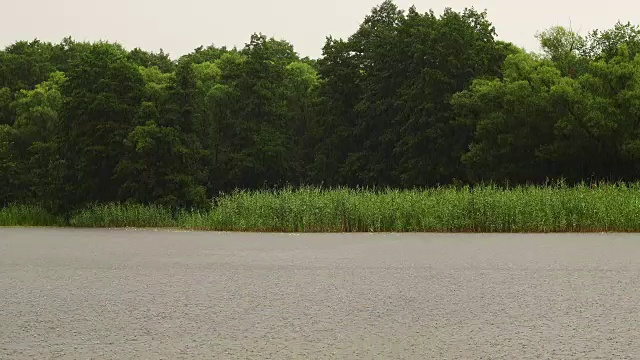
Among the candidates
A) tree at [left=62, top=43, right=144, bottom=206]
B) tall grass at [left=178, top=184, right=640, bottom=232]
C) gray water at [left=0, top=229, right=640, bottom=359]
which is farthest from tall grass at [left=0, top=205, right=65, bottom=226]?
gray water at [left=0, top=229, right=640, bottom=359]

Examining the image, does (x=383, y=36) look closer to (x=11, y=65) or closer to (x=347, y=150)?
(x=347, y=150)

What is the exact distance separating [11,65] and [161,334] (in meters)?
70.2

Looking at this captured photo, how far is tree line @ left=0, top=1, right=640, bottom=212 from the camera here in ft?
143

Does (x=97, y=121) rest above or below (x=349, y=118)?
below

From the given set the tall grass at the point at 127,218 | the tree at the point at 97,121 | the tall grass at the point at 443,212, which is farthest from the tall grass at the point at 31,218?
the tall grass at the point at 443,212

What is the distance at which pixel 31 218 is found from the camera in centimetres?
4566

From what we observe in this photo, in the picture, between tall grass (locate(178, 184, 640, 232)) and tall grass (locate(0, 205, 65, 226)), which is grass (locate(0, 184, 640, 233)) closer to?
tall grass (locate(178, 184, 640, 232))

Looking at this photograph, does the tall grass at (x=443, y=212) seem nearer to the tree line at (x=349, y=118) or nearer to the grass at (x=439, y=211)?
the grass at (x=439, y=211)

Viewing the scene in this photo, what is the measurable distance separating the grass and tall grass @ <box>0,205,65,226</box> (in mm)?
21137

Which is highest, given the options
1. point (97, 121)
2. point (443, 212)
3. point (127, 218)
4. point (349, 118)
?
point (349, 118)

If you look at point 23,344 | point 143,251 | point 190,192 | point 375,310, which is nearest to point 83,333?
point 23,344

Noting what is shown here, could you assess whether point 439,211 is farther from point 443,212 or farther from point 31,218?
point 31,218

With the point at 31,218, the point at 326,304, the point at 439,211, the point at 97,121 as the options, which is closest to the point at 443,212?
the point at 439,211

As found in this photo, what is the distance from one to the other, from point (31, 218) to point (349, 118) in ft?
82.2
